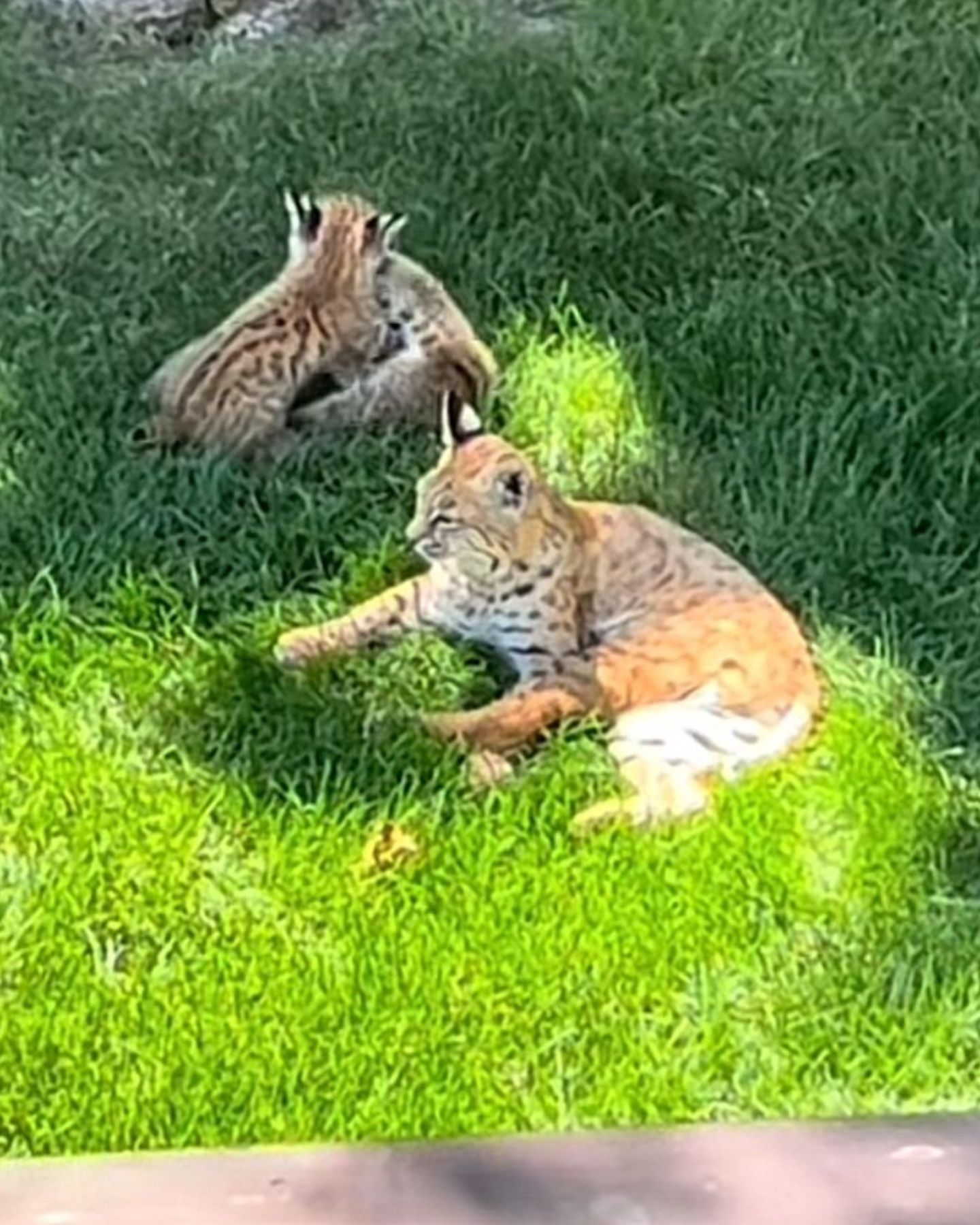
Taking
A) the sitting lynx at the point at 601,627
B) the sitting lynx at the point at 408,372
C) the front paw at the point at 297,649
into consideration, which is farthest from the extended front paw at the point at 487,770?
the sitting lynx at the point at 408,372

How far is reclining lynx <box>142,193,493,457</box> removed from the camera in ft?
4.39

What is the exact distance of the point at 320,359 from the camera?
1.36 m

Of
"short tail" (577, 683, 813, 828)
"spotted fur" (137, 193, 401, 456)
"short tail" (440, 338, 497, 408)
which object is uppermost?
"spotted fur" (137, 193, 401, 456)

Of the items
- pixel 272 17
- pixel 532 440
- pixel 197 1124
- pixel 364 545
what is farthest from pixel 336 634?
pixel 272 17

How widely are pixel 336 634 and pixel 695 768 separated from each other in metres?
0.20

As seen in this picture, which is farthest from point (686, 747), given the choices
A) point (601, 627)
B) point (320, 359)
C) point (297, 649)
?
point (320, 359)

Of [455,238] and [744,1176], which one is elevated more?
[455,238]

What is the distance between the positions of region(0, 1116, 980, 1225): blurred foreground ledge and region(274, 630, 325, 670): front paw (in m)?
0.29

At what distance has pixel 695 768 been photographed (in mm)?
1188

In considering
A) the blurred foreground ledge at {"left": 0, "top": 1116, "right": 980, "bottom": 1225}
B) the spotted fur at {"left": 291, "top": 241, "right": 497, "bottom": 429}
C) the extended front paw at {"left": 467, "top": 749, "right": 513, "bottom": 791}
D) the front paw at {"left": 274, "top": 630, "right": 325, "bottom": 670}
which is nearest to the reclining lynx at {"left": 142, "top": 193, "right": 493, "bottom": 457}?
the spotted fur at {"left": 291, "top": 241, "right": 497, "bottom": 429}

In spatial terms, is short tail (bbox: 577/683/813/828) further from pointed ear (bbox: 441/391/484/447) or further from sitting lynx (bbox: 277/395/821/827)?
pointed ear (bbox: 441/391/484/447)

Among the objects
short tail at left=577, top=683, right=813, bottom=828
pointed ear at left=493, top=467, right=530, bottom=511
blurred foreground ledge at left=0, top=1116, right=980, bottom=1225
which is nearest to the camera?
blurred foreground ledge at left=0, top=1116, right=980, bottom=1225

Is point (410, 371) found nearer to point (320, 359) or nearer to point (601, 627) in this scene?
point (320, 359)

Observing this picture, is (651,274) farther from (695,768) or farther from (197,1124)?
(197,1124)
